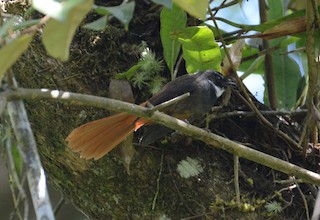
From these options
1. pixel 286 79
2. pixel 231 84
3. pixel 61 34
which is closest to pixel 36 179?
pixel 61 34

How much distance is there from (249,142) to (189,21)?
626 millimetres

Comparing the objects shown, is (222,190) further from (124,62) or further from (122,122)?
(124,62)

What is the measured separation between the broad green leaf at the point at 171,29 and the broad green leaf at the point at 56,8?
1458 millimetres

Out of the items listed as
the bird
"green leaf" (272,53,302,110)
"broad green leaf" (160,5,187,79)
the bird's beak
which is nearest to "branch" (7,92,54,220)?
the bird

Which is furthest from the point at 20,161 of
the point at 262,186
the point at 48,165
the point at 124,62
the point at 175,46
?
the point at 262,186

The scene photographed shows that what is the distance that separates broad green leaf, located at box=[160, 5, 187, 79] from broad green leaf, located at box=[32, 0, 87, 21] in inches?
57.4

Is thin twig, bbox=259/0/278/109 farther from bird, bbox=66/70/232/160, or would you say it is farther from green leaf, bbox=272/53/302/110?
bird, bbox=66/70/232/160

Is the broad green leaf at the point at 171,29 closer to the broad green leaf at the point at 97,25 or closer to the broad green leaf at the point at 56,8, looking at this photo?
the broad green leaf at the point at 97,25

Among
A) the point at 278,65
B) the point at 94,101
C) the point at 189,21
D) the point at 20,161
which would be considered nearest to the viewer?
the point at 94,101

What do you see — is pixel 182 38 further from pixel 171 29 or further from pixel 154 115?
pixel 154 115

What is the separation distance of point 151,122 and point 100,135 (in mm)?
273

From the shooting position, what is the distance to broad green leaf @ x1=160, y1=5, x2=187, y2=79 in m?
2.58

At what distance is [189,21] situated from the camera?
285cm

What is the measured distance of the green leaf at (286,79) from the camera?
3391mm
